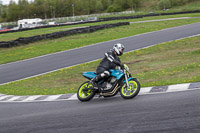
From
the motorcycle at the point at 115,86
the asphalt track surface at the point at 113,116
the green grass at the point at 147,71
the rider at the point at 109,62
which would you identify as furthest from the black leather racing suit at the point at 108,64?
the green grass at the point at 147,71

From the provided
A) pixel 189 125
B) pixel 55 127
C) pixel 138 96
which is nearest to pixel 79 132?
pixel 55 127

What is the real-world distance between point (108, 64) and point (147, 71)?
5.31 meters

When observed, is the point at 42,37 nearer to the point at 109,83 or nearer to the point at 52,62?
the point at 52,62

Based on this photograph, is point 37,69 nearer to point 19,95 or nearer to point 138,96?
point 19,95

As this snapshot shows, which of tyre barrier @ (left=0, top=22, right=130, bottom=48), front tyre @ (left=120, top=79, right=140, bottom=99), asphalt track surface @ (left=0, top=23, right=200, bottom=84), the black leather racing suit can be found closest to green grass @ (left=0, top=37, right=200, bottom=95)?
asphalt track surface @ (left=0, top=23, right=200, bottom=84)

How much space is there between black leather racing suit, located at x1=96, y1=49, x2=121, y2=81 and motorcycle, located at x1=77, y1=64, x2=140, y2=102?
0.55 feet

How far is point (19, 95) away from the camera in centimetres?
1198

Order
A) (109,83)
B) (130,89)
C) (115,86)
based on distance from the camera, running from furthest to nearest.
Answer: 1. (109,83)
2. (115,86)
3. (130,89)

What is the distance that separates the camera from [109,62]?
9062 mm

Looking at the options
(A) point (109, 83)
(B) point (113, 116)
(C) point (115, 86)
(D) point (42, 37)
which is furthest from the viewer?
(D) point (42, 37)

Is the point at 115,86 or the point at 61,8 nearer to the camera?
the point at 115,86

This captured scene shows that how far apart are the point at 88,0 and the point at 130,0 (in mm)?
22709

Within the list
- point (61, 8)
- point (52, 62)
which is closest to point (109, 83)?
point (52, 62)

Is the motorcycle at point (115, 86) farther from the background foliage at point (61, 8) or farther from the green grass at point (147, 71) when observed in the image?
the background foliage at point (61, 8)
